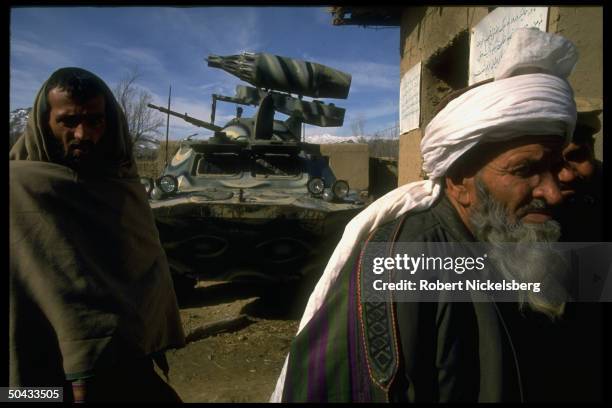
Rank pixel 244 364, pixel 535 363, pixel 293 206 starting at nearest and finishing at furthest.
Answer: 1. pixel 535 363
2. pixel 244 364
3. pixel 293 206

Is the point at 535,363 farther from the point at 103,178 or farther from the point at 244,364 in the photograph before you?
the point at 244,364

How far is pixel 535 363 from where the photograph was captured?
109 cm

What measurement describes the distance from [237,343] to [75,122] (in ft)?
9.82

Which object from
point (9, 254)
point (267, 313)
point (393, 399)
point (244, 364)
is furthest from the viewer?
point (267, 313)

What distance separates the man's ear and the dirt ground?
2.26 metres

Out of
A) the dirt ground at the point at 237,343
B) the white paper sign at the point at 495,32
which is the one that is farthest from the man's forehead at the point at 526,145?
the dirt ground at the point at 237,343

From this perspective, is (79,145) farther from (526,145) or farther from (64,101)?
(526,145)

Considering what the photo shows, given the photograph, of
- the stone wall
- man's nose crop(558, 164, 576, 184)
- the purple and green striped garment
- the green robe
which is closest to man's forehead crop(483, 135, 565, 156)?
man's nose crop(558, 164, 576, 184)

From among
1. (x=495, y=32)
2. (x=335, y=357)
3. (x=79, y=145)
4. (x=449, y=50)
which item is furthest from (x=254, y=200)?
(x=335, y=357)

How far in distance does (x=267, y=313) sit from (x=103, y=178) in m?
3.52

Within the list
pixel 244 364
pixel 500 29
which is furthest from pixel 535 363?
pixel 244 364

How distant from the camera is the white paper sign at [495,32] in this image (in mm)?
2100

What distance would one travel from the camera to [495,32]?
246 cm

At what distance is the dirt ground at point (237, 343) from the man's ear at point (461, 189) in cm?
226
